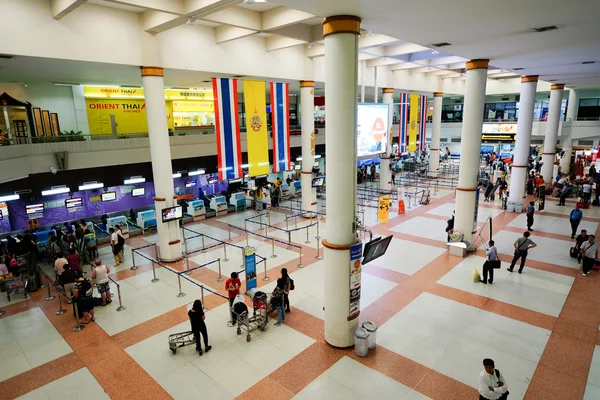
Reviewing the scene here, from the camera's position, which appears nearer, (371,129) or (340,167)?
(340,167)

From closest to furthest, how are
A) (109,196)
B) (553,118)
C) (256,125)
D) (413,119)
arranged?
(256,125), (109,196), (553,118), (413,119)

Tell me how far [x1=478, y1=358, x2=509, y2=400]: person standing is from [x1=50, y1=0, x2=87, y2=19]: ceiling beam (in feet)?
34.8

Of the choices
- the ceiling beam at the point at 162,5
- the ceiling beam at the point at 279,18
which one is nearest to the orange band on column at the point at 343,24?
the ceiling beam at the point at 279,18

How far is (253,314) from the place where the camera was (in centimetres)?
903

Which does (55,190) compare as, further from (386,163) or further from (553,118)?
(553,118)

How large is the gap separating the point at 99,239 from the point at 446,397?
15.3 meters

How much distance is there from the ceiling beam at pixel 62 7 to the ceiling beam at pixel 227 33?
16.2 ft

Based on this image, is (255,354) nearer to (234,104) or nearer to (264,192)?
(234,104)

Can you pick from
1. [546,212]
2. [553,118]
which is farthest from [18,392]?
[553,118]

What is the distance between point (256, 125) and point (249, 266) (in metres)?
6.91

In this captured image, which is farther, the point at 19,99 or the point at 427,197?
the point at 427,197

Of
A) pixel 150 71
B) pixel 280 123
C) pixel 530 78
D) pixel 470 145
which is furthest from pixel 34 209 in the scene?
pixel 530 78

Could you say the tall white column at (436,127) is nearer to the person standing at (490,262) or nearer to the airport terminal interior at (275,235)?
the airport terminal interior at (275,235)

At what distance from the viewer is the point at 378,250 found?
7938mm
